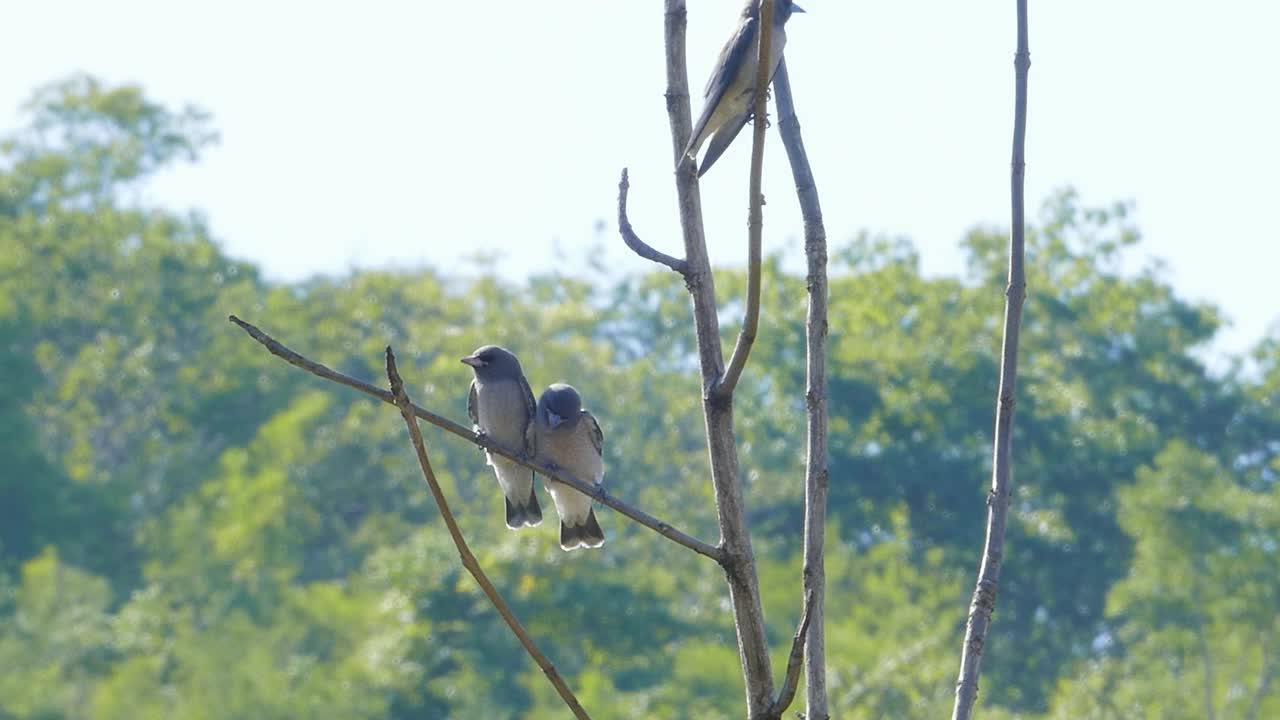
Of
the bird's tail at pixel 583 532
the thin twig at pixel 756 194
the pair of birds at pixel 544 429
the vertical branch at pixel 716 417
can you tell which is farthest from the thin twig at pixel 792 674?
the pair of birds at pixel 544 429

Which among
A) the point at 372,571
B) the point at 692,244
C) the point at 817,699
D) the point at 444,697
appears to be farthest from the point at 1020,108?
the point at 372,571

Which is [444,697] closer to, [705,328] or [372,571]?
[372,571]

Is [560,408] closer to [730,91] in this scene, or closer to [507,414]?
[507,414]

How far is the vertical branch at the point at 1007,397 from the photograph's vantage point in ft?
11.1

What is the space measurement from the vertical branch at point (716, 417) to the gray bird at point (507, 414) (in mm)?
5208

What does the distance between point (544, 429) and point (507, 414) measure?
0.17m

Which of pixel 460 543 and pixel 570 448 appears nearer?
pixel 460 543

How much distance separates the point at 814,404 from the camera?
11.2 feet

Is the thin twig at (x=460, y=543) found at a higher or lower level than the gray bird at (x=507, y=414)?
lower

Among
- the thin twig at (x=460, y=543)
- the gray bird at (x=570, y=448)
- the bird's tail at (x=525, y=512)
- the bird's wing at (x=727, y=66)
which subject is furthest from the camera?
the bird's tail at (x=525, y=512)

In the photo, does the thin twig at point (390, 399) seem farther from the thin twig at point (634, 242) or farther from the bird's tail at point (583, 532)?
the bird's tail at point (583, 532)

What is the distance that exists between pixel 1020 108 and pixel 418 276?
54.5 meters

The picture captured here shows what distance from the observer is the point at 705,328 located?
3.16 meters

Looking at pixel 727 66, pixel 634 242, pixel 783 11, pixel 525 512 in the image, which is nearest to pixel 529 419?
pixel 525 512
